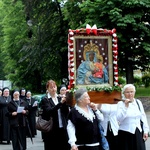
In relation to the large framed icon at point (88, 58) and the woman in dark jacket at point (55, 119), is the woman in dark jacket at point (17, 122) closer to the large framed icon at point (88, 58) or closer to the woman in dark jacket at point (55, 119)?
the large framed icon at point (88, 58)

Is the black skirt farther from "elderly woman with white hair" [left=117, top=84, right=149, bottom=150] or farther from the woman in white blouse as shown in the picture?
the woman in white blouse

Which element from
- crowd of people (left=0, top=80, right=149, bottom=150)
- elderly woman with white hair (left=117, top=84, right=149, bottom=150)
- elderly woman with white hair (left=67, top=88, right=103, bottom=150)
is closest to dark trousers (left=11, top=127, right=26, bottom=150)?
crowd of people (left=0, top=80, right=149, bottom=150)

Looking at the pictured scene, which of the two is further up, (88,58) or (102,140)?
(88,58)

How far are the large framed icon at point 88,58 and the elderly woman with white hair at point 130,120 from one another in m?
1.50

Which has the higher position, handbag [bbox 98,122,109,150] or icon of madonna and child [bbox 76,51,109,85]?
icon of madonna and child [bbox 76,51,109,85]

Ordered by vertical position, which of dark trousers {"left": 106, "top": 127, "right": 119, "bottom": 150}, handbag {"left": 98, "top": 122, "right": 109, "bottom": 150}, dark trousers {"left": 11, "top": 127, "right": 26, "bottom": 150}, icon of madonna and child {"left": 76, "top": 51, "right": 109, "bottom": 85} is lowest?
dark trousers {"left": 11, "top": 127, "right": 26, "bottom": 150}

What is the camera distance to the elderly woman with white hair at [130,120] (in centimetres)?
745

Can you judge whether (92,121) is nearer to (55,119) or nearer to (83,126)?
(83,126)


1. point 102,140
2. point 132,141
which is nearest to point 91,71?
point 132,141

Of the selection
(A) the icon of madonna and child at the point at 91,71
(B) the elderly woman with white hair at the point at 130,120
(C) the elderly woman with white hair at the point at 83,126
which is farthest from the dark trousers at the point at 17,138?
(C) the elderly woman with white hair at the point at 83,126

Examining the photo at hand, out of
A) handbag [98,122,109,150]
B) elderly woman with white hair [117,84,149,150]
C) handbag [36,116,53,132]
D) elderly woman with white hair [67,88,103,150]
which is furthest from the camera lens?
handbag [36,116,53,132]

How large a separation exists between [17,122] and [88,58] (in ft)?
11.8

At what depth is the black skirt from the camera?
754cm

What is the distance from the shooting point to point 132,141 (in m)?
7.55
